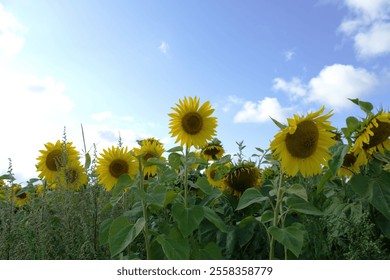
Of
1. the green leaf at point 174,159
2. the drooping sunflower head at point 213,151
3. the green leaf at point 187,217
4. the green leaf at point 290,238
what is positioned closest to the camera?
the green leaf at point 290,238

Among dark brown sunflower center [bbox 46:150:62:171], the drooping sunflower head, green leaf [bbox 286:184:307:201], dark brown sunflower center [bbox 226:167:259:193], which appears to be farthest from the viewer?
the drooping sunflower head

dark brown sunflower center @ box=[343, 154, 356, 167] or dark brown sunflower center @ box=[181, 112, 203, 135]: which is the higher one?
dark brown sunflower center @ box=[181, 112, 203, 135]

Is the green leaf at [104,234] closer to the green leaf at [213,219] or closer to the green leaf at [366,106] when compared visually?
the green leaf at [213,219]

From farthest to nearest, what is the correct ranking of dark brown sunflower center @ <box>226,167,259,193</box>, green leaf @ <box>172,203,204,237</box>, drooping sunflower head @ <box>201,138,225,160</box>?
drooping sunflower head @ <box>201,138,225,160</box> → dark brown sunflower center @ <box>226,167,259,193</box> → green leaf @ <box>172,203,204,237</box>

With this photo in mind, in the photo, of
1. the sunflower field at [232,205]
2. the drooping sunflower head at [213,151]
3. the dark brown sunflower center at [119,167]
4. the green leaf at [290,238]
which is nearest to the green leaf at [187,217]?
the sunflower field at [232,205]

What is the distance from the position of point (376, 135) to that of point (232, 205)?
1.23 m

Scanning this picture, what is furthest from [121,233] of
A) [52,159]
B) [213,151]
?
[213,151]

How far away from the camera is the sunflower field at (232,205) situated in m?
2.59

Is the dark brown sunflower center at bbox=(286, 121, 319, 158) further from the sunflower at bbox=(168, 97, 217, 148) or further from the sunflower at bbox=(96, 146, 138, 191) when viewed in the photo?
the sunflower at bbox=(96, 146, 138, 191)

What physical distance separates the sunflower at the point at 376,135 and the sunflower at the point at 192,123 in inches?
42.3

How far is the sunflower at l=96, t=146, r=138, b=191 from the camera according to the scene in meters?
3.34

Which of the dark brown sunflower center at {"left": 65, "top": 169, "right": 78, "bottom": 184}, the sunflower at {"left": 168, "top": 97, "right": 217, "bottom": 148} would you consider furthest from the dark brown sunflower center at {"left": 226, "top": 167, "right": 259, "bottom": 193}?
the dark brown sunflower center at {"left": 65, "top": 169, "right": 78, "bottom": 184}

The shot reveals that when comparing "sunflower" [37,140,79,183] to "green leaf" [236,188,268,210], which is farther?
"sunflower" [37,140,79,183]

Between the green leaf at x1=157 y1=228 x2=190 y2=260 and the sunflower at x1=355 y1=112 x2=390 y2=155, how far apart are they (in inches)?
52.0
